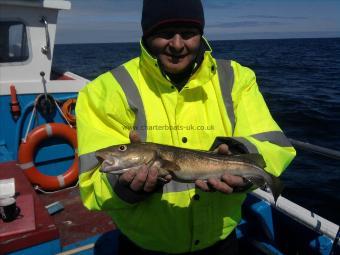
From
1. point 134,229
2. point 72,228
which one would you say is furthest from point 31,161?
point 134,229

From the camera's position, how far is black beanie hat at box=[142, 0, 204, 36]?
8.73ft

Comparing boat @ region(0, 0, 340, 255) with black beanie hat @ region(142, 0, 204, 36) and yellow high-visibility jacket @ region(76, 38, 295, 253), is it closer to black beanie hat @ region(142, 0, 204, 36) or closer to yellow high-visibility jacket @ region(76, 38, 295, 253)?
yellow high-visibility jacket @ region(76, 38, 295, 253)

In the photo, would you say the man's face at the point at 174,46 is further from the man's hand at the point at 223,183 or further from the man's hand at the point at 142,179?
the man's hand at the point at 142,179

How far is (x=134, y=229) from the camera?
108 inches

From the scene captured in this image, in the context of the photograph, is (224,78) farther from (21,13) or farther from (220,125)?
(21,13)

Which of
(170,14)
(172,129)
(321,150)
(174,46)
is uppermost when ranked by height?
(170,14)

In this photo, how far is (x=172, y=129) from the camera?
2717mm

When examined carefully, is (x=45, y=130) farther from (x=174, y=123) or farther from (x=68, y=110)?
(x=174, y=123)

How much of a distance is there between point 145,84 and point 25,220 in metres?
1.74

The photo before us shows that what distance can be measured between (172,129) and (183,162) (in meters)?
0.25

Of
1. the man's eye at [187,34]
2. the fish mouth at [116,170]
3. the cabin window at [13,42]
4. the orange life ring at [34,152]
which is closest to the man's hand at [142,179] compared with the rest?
the fish mouth at [116,170]

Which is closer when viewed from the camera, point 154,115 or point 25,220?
point 154,115

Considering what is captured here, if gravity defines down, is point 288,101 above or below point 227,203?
below

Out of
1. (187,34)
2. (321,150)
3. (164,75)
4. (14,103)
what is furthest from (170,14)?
(14,103)
